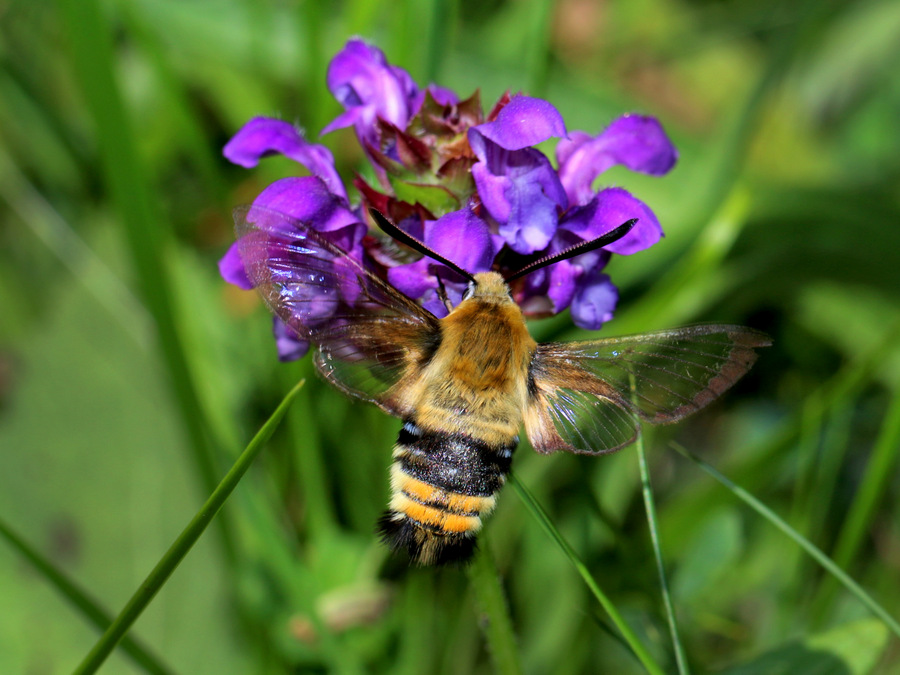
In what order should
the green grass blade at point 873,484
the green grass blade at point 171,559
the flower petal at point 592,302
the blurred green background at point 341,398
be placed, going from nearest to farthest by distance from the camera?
the green grass blade at point 171,559, the flower petal at point 592,302, the green grass blade at point 873,484, the blurred green background at point 341,398

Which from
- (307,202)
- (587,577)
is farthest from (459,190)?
(587,577)

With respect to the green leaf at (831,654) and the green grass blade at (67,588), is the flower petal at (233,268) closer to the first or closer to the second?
the green grass blade at (67,588)

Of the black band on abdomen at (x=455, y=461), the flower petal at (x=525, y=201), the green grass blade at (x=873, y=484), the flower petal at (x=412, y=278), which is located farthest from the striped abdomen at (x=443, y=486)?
the green grass blade at (x=873, y=484)

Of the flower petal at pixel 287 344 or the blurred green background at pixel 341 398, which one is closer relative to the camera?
the flower petal at pixel 287 344

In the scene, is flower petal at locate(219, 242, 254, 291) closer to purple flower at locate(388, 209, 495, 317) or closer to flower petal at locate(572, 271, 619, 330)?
purple flower at locate(388, 209, 495, 317)

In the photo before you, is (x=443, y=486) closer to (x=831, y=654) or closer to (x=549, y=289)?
(x=549, y=289)

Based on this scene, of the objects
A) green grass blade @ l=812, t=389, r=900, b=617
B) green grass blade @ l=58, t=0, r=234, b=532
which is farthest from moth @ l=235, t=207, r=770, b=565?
green grass blade @ l=812, t=389, r=900, b=617

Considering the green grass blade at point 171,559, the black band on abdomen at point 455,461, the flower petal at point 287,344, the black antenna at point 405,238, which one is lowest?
the green grass blade at point 171,559

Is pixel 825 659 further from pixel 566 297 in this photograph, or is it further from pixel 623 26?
pixel 623 26
